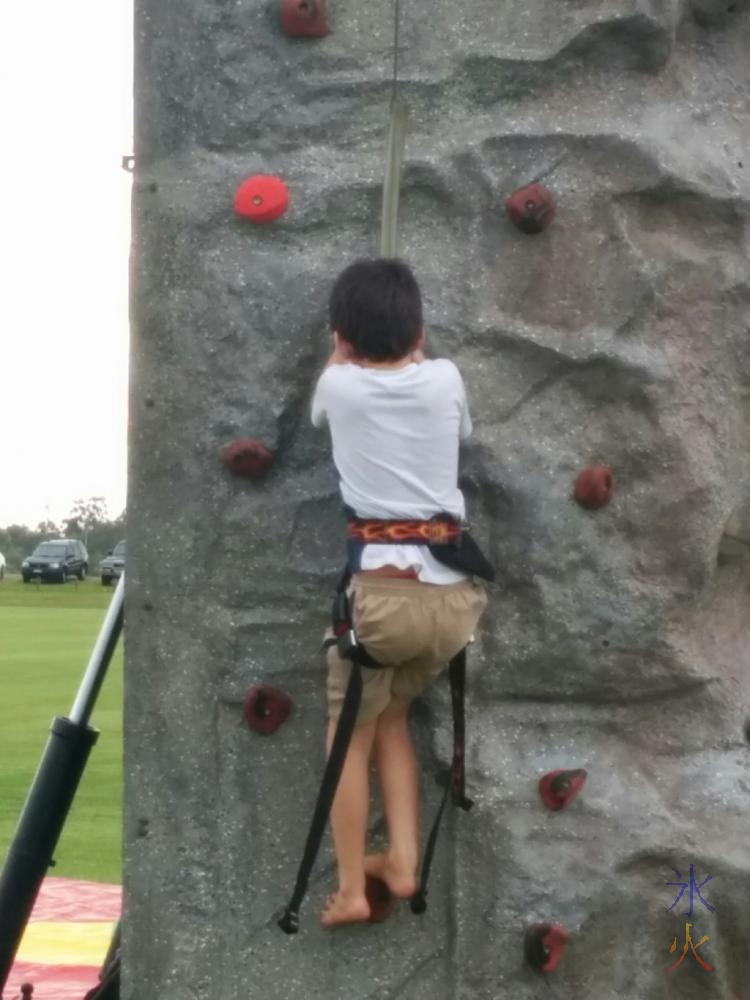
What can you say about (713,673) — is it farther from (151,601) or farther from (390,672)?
(151,601)

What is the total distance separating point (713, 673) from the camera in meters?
3.60

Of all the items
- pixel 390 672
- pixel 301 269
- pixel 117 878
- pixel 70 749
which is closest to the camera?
pixel 390 672

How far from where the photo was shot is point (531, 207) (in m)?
3.43

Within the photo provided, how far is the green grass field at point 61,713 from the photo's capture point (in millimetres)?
6918

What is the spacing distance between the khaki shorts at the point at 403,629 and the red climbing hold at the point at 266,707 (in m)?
0.20

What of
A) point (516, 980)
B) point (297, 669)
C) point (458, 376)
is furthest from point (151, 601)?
point (516, 980)

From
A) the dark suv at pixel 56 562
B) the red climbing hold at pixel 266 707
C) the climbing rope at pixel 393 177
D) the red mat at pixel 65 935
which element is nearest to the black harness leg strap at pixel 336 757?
the red climbing hold at pixel 266 707

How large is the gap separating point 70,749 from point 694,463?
1.48 meters

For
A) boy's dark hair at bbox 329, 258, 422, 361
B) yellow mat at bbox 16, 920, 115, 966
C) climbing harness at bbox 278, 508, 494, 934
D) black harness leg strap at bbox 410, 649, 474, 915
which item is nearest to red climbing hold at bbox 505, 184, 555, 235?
boy's dark hair at bbox 329, 258, 422, 361

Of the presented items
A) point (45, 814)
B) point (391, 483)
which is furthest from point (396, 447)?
point (45, 814)

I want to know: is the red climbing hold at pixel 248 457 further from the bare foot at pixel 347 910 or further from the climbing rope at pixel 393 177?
the bare foot at pixel 347 910

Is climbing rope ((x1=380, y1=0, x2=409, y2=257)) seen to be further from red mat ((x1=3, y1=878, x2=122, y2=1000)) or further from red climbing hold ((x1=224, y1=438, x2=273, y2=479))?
red mat ((x1=3, y1=878, x2=122, y2=1000))

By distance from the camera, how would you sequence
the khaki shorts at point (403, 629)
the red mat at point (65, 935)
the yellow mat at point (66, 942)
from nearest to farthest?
1. the khaki shorts at point (403, 629)
2. the red mat at point (65, 935)
3. the yellow mat at point (66, 942)

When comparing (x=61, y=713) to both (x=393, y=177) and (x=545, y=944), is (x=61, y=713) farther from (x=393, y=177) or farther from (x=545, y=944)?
(x=393, y=177)
